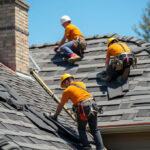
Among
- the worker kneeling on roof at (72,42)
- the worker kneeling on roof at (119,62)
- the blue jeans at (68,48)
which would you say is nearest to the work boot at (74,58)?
the worker kneeling on roof at (72,42)

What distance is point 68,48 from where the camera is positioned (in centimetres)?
1055

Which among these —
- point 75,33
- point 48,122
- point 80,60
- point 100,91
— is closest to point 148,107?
point 100,91

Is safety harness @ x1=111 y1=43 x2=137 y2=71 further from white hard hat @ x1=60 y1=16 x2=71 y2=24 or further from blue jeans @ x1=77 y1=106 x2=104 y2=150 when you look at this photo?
white hard hat @ x1=60 y1=16 x2=71 y2=24

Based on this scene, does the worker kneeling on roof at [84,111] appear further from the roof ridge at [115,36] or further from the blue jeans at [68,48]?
the roof ridge at [115,36]

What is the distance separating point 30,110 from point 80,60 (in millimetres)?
3704

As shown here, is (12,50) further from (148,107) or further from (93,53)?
(148,107)

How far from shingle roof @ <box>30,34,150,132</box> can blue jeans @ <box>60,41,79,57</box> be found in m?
0.26

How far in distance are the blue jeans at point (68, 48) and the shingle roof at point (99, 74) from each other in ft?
0.86

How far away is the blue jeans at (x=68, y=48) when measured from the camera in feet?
34.5

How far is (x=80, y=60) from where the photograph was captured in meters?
10.5

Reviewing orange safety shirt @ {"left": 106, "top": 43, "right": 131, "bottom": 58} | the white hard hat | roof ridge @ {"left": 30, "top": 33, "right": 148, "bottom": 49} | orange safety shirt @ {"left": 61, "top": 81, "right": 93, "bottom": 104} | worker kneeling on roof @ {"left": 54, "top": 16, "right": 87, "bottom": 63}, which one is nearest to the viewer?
orange safety shirt @ {"left": 61, "top": 81, "right": 93, "bottom": 104}

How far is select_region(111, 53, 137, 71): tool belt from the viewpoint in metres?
8.95

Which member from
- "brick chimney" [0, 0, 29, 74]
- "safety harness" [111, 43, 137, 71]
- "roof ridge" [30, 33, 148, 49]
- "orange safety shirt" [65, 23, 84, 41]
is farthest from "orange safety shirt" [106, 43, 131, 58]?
"brick chimney" [0, 0, 29, 74]

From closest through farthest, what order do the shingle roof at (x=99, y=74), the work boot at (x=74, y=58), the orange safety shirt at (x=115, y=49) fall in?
the shingle roof at (x=99, y=74), the orange safety shirt at (x=115, y=49), the work boot at (x=74, y=58)
